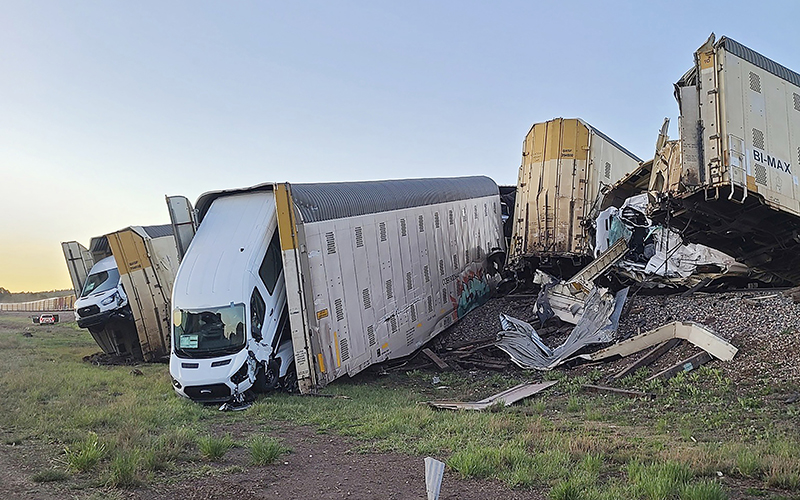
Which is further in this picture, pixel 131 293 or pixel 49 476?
pixel 131 293

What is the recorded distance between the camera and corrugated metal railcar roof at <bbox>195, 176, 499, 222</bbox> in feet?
42.2

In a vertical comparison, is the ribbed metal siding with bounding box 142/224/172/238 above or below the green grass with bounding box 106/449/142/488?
above

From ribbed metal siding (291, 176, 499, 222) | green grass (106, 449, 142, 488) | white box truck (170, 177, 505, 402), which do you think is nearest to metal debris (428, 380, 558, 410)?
white box truck (170, 177, 505, 402)

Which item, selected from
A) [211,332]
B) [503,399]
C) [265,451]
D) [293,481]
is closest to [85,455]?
[265,451]

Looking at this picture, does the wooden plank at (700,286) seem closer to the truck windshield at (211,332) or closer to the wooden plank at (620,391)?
the wooden plank at (620,391)

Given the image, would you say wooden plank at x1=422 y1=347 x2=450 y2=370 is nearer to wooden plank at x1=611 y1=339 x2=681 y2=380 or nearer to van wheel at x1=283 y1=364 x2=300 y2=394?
van wheel at x1=283 y1=364 x2=300 y2=394

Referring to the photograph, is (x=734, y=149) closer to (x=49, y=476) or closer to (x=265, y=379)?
(x=265, y=379)

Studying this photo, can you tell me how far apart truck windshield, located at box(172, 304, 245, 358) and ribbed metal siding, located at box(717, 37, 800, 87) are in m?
9.48

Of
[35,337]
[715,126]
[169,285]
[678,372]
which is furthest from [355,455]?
[35,337]

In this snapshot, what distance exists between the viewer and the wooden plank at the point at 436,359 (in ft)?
50.7

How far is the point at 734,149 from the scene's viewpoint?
10.3 m

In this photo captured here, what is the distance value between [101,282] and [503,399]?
46.7 ft

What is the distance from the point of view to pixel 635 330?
14.7 metres

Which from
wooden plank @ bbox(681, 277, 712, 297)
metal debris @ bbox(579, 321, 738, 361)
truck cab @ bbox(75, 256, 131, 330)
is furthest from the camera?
truck cab @ bbox(75, 256, 131, 330)
